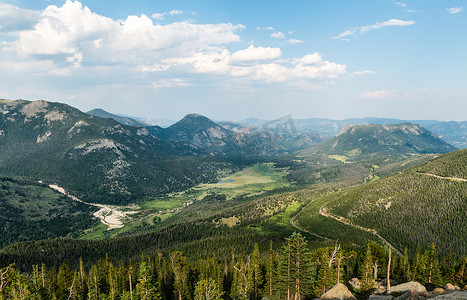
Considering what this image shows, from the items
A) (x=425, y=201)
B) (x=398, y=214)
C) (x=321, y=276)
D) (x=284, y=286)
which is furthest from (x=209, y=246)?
(x=425, y=201)

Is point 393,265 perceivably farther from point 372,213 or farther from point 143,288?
point 372,213

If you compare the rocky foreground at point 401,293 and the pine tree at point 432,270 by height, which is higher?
the rocky foreground at point 401,293

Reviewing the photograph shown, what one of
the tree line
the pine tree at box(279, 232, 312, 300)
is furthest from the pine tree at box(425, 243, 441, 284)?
the pine tree at box(279, 232, 312, 300)

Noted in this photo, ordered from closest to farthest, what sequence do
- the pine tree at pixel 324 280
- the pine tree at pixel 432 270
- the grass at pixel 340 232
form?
the pine tree at pixel 324 280, the pine tree at pixel 432 270, the grass at pixel 340 232

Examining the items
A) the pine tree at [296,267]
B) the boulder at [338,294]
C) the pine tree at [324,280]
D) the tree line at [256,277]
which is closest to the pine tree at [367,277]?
the tree line at [256,277]

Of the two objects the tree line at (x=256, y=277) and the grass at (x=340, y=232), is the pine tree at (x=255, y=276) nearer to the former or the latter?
the tree line at (x=256, y=277)

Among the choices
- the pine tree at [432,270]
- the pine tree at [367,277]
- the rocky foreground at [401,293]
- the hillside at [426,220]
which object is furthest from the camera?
the hillside at [426,220]

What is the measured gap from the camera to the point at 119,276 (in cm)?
10000

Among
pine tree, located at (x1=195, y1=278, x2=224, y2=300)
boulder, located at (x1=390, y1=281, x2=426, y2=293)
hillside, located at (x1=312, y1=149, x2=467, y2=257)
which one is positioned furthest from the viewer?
hillside, located at (x1=312, y1=149, x2=467, y2=257)

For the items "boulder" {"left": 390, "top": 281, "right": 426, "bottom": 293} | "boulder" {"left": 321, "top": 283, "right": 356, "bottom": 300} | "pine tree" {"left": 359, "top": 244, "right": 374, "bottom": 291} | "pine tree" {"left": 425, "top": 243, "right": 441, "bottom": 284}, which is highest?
"boulder" {"left": 390, "top": 281, "right": 426, "bottom": 293}

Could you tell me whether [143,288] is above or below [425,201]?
above

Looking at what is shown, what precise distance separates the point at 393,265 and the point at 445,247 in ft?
287

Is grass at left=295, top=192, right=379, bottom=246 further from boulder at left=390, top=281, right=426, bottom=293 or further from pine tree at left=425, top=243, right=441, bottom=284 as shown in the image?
boulder at left=390, top=281, right=426, bottom=293

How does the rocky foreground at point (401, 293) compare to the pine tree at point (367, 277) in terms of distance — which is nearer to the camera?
the rocky foreground at point (401, 293)
